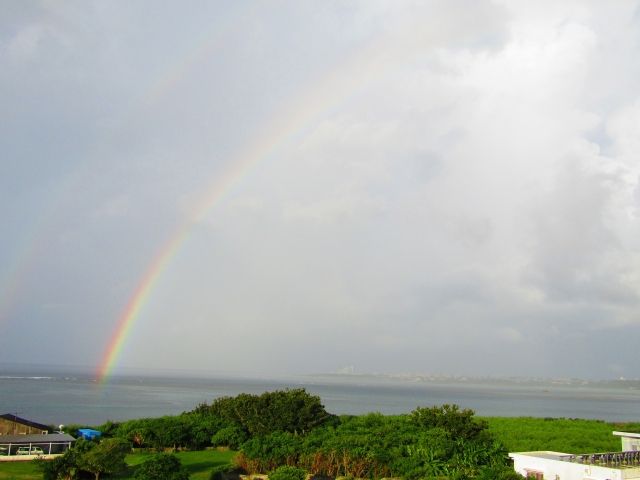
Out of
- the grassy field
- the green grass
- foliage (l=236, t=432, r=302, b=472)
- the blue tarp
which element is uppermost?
foliage (l=236, t=432, r=302, b=472)

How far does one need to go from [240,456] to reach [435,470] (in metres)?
9.08

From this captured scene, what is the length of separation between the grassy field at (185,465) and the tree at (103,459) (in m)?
0.93

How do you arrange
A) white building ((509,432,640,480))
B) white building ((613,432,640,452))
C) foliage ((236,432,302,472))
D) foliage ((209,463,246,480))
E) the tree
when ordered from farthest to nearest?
foliage ((236,432,302,472)), white building ((613,432,640,452)), foliage ((209,463,246,480)), the tree, white building ((509,432,640,480))

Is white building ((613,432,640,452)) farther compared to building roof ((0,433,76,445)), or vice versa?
building roof ((0,433,76,445))

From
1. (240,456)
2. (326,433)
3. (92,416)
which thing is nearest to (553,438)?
(326,433)

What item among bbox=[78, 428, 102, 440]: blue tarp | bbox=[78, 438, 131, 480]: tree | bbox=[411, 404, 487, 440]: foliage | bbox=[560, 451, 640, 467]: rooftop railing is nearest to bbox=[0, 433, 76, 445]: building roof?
bbox=[78, 428, 102, 440]: blue tarp

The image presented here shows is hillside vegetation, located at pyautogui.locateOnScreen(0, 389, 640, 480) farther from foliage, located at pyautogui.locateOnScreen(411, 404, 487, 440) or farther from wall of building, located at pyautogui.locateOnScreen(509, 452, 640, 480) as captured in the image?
wall of building, located at pyautogui.locateOnScreen(509, 452, 640, 480)

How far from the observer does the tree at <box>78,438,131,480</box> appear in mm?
23312

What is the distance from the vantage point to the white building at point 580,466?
68.7 ft

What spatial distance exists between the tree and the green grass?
22.4m

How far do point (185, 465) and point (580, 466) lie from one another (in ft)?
59.8

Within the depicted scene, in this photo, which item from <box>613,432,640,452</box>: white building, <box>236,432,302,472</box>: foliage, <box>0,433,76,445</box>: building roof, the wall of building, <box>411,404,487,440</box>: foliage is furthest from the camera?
<box>411,404,487,440</box>: foliage

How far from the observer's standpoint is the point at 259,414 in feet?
118

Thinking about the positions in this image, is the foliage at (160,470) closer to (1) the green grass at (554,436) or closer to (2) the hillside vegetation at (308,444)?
(2) the hillside vegetation at (308,444)
